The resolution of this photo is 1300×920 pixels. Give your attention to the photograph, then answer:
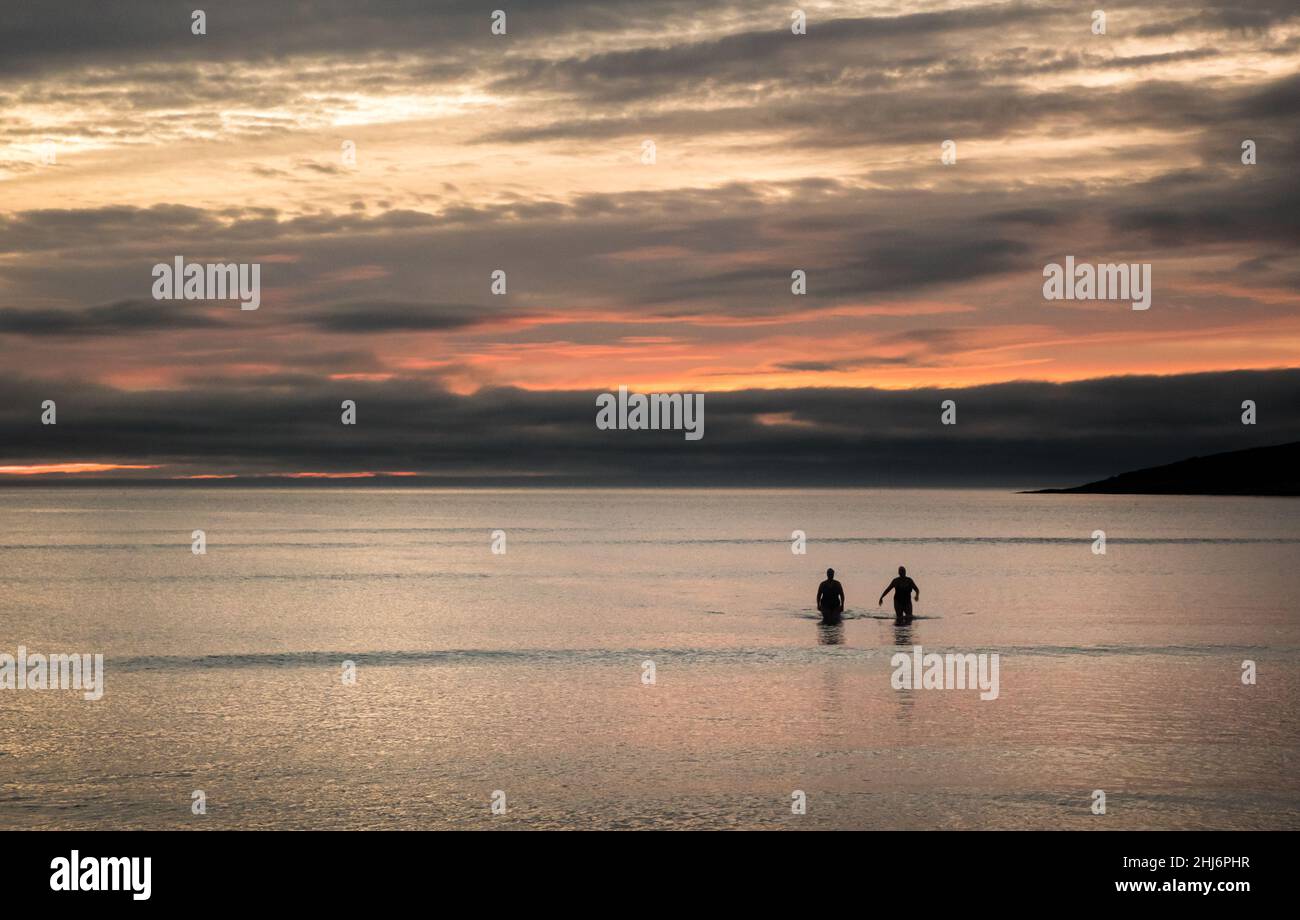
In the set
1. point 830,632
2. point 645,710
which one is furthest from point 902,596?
point 645,710

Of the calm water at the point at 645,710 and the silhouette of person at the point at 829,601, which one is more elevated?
the silhouette of person at the point at 829,601

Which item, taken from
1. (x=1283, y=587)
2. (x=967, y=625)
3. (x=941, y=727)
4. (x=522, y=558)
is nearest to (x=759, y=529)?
(x=522, y=558)

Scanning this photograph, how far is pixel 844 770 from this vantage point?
2364 cm

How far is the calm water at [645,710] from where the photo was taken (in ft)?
69.6

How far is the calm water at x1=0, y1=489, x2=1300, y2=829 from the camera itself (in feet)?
69.6

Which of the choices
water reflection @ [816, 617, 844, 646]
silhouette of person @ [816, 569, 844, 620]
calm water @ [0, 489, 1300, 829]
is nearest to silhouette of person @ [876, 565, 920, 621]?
calm water @ [0, 489, 1300, 829]

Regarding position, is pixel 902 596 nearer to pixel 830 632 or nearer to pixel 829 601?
pixel 829 601

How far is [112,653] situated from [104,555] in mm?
70850

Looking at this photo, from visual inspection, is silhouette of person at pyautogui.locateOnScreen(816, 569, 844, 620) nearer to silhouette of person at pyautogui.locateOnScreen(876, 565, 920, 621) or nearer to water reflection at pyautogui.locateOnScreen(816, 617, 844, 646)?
water reflection at pyautogui.locateOnScreen(816, 617, 844, 646)

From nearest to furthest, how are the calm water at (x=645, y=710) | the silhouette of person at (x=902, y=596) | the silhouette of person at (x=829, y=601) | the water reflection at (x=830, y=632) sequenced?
the calm water at (x=645, y=710), the water reflection at (x=830, y=632), the silhouette of person at (x=829, y=601), the silhouette of person at (x=902, y=596)

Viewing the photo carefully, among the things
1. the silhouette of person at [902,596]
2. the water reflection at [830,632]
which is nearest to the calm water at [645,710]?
the water reflection at [830,632]

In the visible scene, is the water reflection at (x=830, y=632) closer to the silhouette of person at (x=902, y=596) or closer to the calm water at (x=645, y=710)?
the calm water at (x=645, y=710)

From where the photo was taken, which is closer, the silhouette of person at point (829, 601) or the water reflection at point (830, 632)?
the water reflection at point (830, 632)
